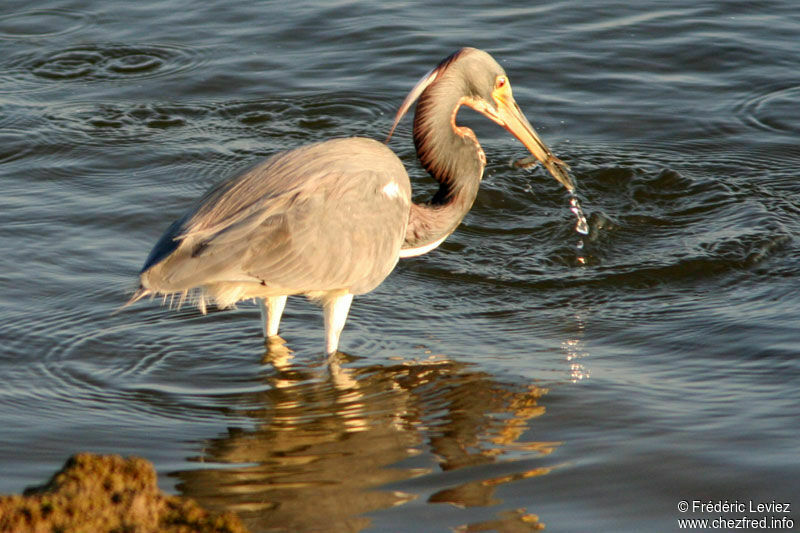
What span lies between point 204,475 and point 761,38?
28.6 feet

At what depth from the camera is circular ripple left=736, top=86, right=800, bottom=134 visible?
31.5ft

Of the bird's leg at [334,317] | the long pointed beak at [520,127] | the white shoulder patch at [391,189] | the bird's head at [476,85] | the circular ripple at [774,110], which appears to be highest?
the bird's head at [476,85]

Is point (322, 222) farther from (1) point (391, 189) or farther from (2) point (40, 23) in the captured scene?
(2) point (40, 23)

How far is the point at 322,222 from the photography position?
595 centimetres

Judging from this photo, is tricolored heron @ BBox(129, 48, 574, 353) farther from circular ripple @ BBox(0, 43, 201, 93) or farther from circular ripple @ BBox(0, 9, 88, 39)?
circular ripple @ BBox(0, 9, 88, 39)

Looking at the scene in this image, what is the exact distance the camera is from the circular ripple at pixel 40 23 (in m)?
11.7

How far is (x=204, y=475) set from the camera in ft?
15.5

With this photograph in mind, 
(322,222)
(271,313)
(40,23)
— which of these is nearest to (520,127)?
(322,222)

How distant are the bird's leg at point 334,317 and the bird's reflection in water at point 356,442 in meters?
0.10

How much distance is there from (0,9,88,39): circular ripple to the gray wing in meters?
6.52

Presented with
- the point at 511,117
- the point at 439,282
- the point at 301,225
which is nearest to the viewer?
the point at 301,225

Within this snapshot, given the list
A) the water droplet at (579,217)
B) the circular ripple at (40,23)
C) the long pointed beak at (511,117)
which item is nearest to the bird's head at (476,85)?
the long pointed beak at (511,117)

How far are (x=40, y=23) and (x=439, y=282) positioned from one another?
22.7 feet

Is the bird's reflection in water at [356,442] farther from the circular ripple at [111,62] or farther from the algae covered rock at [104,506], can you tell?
the circular ripple at [111,62]
